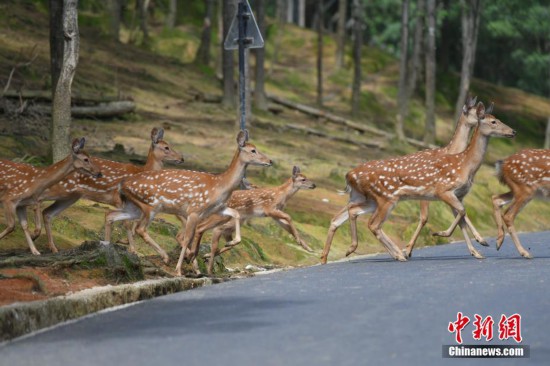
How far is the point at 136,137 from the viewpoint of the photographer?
107 ft

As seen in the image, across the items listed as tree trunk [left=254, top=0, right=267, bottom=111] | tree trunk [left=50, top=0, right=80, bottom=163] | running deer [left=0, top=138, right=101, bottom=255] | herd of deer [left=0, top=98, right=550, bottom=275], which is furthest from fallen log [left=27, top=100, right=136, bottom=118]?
running deer [left=0, top=138, right=101, bottom=255]

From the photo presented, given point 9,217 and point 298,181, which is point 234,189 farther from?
point 298,181

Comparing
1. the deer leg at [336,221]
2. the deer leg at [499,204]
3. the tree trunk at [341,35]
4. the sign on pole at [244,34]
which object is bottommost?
the tree trunk at [341,35]

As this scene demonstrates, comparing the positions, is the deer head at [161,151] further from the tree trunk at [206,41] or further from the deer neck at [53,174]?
the tree trunk at [206,41]

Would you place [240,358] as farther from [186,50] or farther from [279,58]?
[279,58]

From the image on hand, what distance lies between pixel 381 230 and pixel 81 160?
4.34 meters

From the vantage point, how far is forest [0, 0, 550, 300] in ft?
69.3

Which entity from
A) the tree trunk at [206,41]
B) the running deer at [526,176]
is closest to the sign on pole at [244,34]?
the running deer at [526,176]

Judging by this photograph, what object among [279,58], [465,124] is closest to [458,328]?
[465,124]

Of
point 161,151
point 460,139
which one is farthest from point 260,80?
point 161,151

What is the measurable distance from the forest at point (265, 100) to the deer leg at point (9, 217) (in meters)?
0.29

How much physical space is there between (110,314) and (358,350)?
10.9ft

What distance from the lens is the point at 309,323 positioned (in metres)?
11.0

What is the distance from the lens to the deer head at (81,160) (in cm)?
1803
